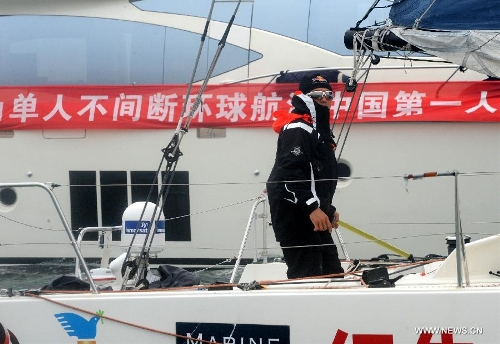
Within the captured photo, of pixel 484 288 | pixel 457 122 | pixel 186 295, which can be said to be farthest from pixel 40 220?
pixel 484 288

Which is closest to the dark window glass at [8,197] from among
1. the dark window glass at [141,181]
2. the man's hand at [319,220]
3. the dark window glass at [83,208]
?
the dark window glass at [83,208]

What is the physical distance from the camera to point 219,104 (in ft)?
24.9

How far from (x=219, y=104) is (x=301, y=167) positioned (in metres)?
3.67

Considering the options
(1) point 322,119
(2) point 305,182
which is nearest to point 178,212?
(1) point 322,119

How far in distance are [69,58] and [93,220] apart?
156cm

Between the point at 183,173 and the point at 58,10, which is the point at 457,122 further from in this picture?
the point at 58,10

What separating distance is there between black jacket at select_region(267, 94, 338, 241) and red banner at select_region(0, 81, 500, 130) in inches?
121

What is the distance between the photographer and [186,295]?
3.58 metres

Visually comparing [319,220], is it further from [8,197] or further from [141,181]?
[8,197]

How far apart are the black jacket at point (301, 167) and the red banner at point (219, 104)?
10.1 feet

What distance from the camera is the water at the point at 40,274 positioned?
6.60m

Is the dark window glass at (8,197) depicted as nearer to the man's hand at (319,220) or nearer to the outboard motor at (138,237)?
the outboard motor at (138,237)

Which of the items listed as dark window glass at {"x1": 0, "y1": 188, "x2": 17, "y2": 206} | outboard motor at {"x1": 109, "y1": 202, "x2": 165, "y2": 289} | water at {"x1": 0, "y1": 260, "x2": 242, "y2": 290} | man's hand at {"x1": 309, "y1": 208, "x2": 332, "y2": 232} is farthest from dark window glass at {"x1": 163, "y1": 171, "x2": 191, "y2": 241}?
man's hand at {"x1": 309, "y1": 208, "x2": 332, "y2": 232}

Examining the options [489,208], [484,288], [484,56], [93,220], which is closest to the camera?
[484,288]
